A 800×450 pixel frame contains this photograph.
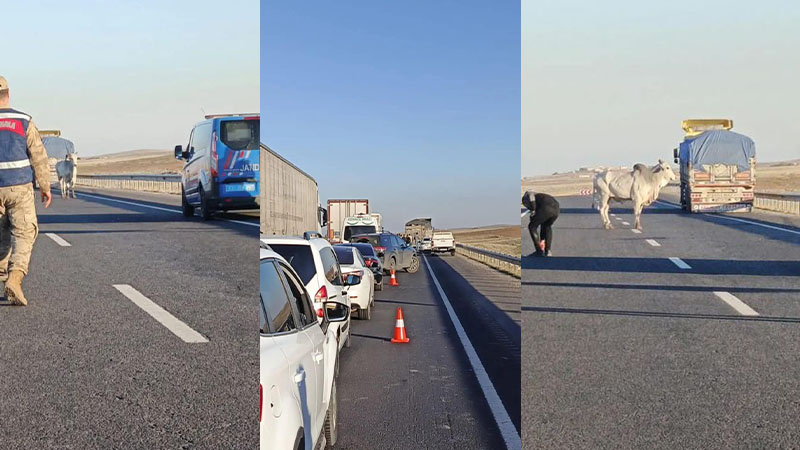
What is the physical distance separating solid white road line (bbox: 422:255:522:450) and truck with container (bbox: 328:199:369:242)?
39.1 inches

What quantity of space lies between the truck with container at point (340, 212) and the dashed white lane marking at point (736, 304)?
26006 millimetres

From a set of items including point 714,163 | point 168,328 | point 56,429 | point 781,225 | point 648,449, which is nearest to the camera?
point 56,429

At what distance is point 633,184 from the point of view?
15.7 meters

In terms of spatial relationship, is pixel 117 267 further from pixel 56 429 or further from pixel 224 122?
pixel 224 122

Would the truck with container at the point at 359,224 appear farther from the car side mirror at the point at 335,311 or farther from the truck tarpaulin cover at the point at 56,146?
the truck tarpaulin cover at the point at 56,146

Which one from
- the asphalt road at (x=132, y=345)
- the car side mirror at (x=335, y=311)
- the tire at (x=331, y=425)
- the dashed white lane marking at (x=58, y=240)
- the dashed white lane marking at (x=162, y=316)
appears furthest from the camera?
the dashed white lane marking at (x=58, y=240)

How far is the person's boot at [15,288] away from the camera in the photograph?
7.55m

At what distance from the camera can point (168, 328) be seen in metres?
8.35

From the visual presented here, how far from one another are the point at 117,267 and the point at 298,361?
7850 mm

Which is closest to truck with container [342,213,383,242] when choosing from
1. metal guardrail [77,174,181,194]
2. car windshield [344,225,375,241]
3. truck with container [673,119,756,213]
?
car windshield [344,225,375,241]

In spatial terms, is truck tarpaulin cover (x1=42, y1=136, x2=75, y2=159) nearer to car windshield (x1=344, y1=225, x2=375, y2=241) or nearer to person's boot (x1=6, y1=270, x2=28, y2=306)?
person's boot (x1=6, y1=270, x2=28, y2=306)

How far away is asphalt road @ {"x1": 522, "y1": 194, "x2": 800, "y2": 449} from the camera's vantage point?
12484 millimetres

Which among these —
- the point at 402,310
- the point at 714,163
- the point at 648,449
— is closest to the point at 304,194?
the point at 402,310

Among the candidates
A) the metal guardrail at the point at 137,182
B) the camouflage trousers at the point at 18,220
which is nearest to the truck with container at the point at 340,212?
the camouflage trousers at the point at 18,220
